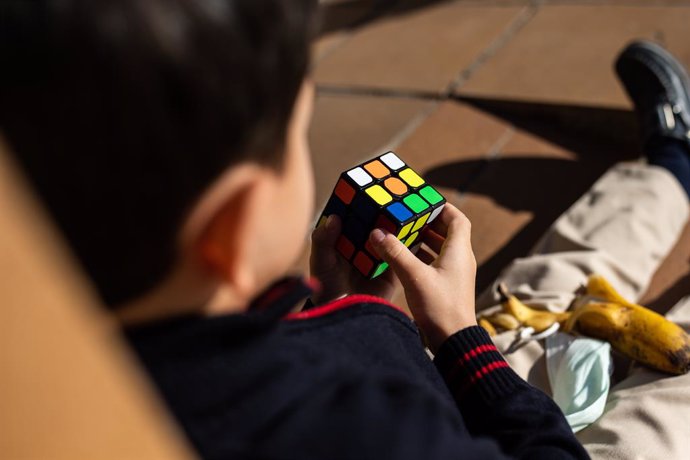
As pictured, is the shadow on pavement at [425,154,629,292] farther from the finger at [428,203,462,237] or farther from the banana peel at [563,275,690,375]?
the finger at [428,203,462,237]

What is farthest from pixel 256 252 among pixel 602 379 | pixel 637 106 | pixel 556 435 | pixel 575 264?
pixel 637 106

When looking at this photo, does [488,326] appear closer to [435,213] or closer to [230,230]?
[435,213]

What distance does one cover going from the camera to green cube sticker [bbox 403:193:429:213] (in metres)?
1.24

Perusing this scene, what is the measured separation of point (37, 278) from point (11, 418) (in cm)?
11

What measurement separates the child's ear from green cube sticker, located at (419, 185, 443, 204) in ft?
2.09

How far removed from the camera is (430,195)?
128cm

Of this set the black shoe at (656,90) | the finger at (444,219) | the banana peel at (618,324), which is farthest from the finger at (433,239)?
the black shoe at (656,90)

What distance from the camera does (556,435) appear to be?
1062 millimetres

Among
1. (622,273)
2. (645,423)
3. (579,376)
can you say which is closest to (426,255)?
(579,376)

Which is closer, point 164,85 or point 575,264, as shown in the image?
point 164,85

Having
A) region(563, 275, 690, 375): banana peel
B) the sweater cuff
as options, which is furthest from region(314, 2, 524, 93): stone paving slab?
the sweater cuff

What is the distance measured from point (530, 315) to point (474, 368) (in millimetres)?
500

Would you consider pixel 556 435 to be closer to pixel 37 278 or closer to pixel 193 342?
pixel 193 342

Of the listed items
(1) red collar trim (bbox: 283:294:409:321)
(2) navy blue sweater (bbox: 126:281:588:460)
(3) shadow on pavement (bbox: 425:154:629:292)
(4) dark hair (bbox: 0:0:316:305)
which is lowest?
(3) shadow on pavement (bbox: 425:154:629:292)
